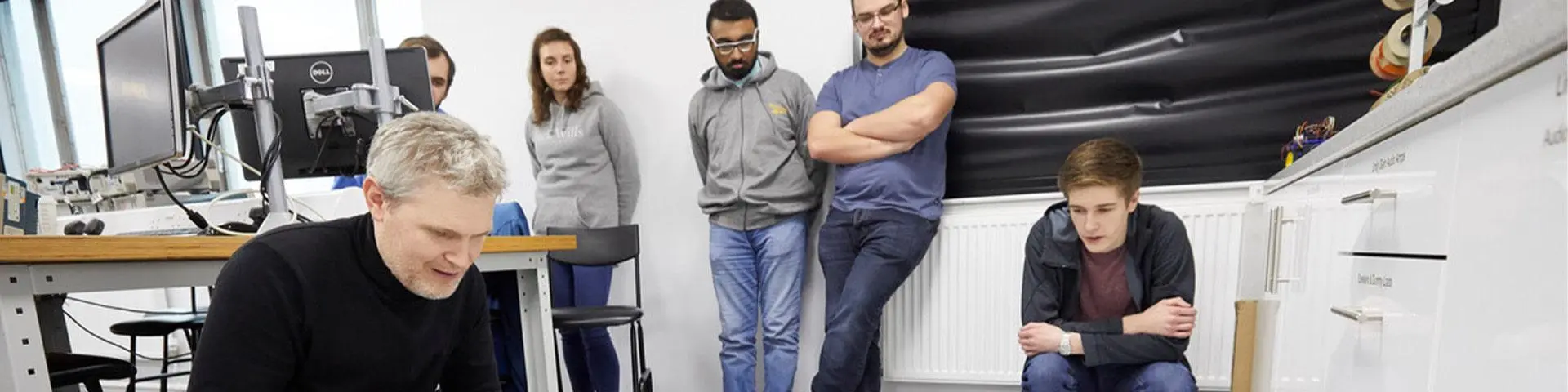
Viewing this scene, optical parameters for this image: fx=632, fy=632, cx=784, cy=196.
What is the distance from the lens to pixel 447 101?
103 inches

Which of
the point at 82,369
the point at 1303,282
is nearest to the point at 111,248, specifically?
the point at 82,369

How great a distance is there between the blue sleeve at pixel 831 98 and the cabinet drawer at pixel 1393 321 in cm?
126

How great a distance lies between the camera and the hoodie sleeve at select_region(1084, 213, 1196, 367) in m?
1.21

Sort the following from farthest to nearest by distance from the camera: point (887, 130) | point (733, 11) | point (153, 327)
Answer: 1. point (153, 327)
2. point (733, 11)
3. point (887, 130)

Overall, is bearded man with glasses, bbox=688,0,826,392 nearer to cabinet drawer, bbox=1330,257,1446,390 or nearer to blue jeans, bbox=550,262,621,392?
blue jeans, bbox=550,262,621,392

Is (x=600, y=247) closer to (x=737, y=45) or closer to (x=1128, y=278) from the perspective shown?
(x=737, y=45)

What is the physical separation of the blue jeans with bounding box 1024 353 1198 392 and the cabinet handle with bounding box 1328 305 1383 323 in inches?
Result: 17.2

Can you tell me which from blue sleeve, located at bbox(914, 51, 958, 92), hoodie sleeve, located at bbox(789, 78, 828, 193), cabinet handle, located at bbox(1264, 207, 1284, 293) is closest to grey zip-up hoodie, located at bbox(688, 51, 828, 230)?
hoodie sleeve, located at bbox(789, 78, 828, 193)

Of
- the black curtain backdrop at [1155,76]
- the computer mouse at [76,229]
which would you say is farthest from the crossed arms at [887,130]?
the computer mouse at [76,229]

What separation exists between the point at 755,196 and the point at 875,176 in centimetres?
39

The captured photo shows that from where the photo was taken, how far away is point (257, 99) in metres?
1.15

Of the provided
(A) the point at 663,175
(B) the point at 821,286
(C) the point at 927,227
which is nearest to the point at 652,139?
(A) the point at 663,175

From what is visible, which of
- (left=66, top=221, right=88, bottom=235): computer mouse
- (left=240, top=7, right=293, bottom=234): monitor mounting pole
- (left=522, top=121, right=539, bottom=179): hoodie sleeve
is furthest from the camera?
(left=522, top=121, right=539, bottom=179): hoodie sleeve

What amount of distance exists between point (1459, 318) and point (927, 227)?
1243 millimetres
